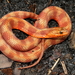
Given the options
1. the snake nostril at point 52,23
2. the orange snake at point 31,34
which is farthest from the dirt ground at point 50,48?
the orange snake at point 31,34

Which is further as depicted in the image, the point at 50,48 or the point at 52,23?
the point at 52,23

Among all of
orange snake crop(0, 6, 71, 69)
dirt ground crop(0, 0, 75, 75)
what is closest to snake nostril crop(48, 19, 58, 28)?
dirt ground crop(0, 0, 75, 75)

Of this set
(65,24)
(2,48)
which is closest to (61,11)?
(65,24)

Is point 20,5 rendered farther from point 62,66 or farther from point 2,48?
point 62,66

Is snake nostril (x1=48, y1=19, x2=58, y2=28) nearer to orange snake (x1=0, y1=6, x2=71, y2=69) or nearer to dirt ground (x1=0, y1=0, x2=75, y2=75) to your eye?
dirt ground (x1=0, y1=0, x2=75, y2=75)

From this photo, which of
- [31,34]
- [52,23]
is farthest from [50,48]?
[52,23]

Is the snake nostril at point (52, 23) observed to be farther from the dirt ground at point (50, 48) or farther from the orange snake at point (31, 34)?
the orange snake at point (31, 34)

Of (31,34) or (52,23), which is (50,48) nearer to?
(31,34)
